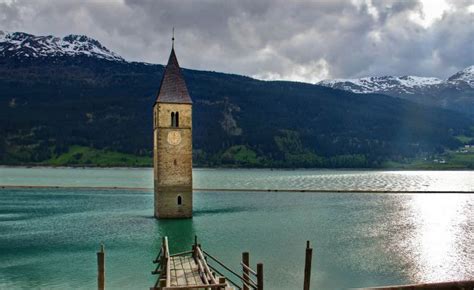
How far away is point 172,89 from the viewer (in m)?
54.8

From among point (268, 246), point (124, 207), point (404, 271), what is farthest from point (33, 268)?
point (124, 207)

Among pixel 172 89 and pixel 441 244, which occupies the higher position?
pixel 172 89

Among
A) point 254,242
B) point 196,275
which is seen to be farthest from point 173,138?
point 196,275

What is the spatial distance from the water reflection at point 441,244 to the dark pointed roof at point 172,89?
2907cm

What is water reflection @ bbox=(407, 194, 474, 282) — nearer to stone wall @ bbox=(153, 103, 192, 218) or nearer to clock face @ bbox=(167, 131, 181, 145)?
stone wall @ bbox=(153, 103, 192, 218)

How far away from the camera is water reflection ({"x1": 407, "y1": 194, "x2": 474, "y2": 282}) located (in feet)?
109

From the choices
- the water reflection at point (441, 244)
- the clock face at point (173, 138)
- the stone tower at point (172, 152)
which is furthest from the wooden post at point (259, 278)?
the clock face at point (173, 138)

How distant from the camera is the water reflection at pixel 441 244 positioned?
33.1 metres

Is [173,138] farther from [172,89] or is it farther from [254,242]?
[254,242]

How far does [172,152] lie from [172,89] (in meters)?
7.41

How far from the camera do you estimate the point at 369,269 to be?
110 feet

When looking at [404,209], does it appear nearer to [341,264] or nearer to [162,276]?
[341,264]

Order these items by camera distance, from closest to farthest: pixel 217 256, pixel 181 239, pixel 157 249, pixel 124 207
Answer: pixel 217 256
pixel 157 249
pixel 181 239
pixel 124 207

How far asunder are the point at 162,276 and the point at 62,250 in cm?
1885
